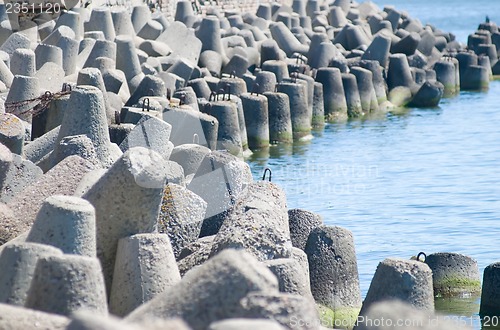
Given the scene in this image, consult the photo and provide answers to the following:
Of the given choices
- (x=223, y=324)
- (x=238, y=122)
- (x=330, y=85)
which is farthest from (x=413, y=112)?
(x=223, y=324)

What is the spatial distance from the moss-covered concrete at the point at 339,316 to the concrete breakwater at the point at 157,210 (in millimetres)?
10

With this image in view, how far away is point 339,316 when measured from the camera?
692cm

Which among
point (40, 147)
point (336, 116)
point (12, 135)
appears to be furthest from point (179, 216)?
point (336, 116)

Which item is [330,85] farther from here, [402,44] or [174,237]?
[174,237]

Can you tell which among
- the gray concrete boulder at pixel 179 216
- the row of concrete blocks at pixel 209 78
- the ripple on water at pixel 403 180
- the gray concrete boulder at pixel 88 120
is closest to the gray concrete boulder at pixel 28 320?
the gray concrete boulder at pixel 179 216

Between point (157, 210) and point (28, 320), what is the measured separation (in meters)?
1.59

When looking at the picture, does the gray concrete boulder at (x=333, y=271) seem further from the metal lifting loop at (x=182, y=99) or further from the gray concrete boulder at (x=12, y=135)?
the metal lifting loop at (x=182, y=99)

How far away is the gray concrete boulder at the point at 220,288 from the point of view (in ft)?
12.9

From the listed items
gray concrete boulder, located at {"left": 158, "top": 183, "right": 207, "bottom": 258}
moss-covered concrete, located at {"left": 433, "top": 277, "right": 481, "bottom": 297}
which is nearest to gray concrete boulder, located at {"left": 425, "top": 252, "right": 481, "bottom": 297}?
moss-covered concrete, located at {"left": 433, "top": 277, "right": 481, "bottom": 297}

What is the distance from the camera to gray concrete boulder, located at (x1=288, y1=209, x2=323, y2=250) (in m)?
7.36

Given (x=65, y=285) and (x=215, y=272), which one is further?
(x=65, y=285)

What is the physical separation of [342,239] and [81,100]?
78.9 inches

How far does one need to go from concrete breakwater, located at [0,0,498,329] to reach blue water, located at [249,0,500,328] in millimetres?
722

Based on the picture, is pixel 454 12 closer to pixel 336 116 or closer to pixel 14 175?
pixel 336 116
